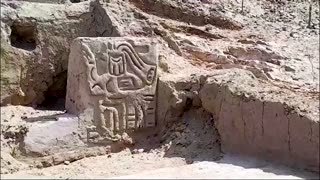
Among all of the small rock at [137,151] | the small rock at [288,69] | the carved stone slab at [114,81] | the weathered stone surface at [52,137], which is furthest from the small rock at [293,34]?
the weathered stone surface at [52,137]

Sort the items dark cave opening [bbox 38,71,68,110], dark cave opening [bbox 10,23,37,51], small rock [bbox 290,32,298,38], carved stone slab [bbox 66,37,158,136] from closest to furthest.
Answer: carved stone slab [bbox 66,37,158,136] → dark cave opening [bbox 10,23,37,51] → dark cave opening [bbox 38,71,68,110] → small rock [bbox 290,32,298,38]

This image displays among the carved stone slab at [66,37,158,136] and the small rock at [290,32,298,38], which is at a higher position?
the small rock at [290,32,298,38]

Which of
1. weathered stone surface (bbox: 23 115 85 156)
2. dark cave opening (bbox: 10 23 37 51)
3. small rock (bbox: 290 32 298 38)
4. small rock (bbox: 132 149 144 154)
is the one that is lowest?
small rock (bbox: 132 149 144 154)

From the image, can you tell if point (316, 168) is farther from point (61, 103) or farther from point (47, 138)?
point (61, 103)

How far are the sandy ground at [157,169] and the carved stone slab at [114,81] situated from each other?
34cm

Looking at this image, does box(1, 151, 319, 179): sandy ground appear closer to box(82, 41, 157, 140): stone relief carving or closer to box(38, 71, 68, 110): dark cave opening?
box(82, 41, 157, 140): stone relief carving

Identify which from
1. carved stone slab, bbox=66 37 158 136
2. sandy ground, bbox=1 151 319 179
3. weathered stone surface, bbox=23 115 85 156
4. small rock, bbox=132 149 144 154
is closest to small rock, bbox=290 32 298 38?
carved stone slab, bbox=66 37 158 136

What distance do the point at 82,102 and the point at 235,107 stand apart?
1.42 m

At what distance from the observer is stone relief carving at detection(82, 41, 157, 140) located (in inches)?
217

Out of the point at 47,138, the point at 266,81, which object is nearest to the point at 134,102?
the point at 47,138

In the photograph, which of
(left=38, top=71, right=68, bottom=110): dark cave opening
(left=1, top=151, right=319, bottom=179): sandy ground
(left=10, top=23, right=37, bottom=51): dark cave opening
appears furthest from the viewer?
(left=38, top=71, right=68, bottom=110): dark cave opening

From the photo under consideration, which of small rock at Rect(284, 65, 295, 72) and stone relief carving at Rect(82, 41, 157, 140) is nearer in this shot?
stone relief carving at Rect(82, 41, 157, 140)

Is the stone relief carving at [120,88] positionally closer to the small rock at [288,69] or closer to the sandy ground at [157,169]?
the sandy ground at [157,169]

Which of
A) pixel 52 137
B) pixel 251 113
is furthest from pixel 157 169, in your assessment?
pixel 52 137
